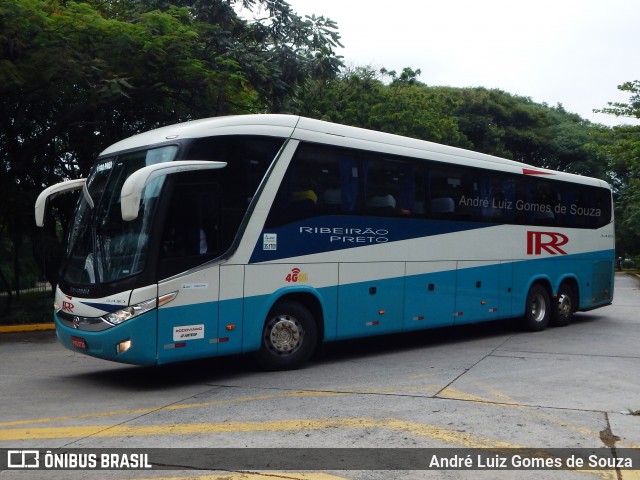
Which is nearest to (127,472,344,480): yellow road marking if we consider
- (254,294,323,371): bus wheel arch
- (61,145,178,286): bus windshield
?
(61,145,178,286): bus windshield

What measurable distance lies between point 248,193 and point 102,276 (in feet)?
7.17

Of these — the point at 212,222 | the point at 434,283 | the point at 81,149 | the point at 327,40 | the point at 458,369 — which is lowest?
the point at 458,369

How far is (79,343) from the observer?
9414mm

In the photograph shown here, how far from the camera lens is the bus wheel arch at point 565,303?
16.5 m

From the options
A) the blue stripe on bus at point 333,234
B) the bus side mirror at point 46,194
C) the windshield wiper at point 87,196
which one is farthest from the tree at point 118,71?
the blue stripe on bus at point 333,234

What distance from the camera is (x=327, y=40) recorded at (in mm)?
20391

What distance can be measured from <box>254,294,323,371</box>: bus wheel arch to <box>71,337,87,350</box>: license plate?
7.59 ft

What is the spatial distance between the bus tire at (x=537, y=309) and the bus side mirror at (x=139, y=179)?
8.95m

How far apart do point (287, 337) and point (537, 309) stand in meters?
7.52

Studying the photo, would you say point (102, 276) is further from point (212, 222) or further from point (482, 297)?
point (482, 297)

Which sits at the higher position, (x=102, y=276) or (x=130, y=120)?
(x=130, y=120)

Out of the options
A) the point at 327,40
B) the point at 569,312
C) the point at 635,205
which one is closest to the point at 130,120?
the point at 327,40

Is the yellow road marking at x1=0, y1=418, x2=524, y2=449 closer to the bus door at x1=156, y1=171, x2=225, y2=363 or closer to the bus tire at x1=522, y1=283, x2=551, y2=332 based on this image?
the bus door at x1=156, y1=171, x2=225, y2=363

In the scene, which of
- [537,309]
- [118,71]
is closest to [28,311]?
[118,71]
